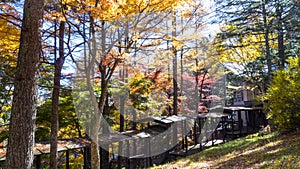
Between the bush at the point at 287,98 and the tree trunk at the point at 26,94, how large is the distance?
7.09 metres

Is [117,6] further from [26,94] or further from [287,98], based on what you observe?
[287,98]

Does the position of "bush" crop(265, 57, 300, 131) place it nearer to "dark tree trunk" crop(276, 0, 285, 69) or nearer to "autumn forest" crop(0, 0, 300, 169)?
"autumn forest" crop(0, 0, 300, 169)

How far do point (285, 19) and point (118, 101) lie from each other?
798cm

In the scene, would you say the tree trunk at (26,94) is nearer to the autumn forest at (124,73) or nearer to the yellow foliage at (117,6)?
the autumn forest at (124,73)

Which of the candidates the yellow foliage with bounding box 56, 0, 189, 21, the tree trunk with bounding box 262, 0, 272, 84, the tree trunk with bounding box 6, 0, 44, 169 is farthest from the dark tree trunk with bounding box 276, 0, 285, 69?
the tree trunk with bounding box 6, 0, 44, 169

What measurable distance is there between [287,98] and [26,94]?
7.26m

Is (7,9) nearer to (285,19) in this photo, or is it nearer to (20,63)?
(20,63)

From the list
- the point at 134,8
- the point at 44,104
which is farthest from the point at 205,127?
the point at 134,8

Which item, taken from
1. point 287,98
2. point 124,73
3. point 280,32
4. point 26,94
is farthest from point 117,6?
point 280,32

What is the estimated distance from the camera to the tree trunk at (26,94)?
2.93 metres

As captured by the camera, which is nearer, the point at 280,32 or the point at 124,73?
the point at 280,32

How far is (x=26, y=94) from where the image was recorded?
3002 millimetres

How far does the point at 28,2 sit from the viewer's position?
10.4 ft

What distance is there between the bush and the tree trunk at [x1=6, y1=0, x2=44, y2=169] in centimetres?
709
